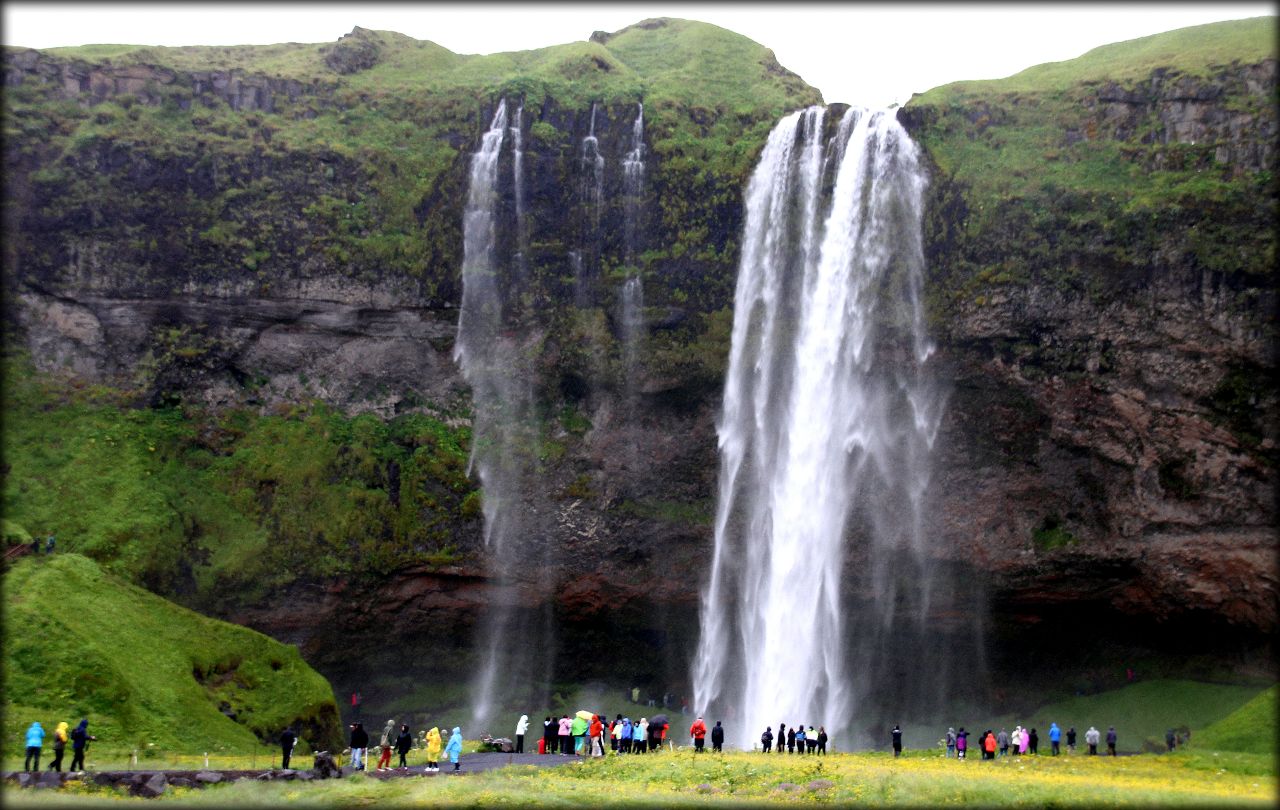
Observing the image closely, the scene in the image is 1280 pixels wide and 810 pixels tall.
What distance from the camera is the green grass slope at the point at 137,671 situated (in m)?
37.7

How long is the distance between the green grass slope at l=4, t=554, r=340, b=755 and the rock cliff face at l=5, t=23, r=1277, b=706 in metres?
6.98

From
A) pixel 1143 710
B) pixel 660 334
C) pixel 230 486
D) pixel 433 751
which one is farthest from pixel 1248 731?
pixel 230 486

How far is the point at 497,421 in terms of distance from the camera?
56.7 metres

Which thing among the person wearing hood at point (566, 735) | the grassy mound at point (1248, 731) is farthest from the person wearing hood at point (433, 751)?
the grassy mound at point (1248, 731)

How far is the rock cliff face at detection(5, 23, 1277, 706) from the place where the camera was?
48.4 m

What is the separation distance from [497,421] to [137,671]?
66.5ft

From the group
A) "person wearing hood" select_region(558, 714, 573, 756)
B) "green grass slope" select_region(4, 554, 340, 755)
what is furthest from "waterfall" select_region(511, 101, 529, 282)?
"person wearing hood" select_region(558, 714, 573, 756)

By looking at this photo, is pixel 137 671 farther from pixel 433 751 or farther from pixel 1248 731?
pixel 1248 731

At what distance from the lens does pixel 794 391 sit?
54469mm

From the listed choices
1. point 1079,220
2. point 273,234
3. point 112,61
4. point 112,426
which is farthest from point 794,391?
point 112,61

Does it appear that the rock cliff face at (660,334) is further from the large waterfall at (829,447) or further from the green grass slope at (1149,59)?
the green grass slope at (1149,59)

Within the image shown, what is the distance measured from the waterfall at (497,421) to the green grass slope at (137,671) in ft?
33.9

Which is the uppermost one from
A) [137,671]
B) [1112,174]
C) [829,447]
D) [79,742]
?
[1112,174]

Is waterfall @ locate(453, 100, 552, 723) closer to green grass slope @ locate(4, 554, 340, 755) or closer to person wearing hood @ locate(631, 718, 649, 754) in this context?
green grass slope @ locate(4, 554, 340, 755)
